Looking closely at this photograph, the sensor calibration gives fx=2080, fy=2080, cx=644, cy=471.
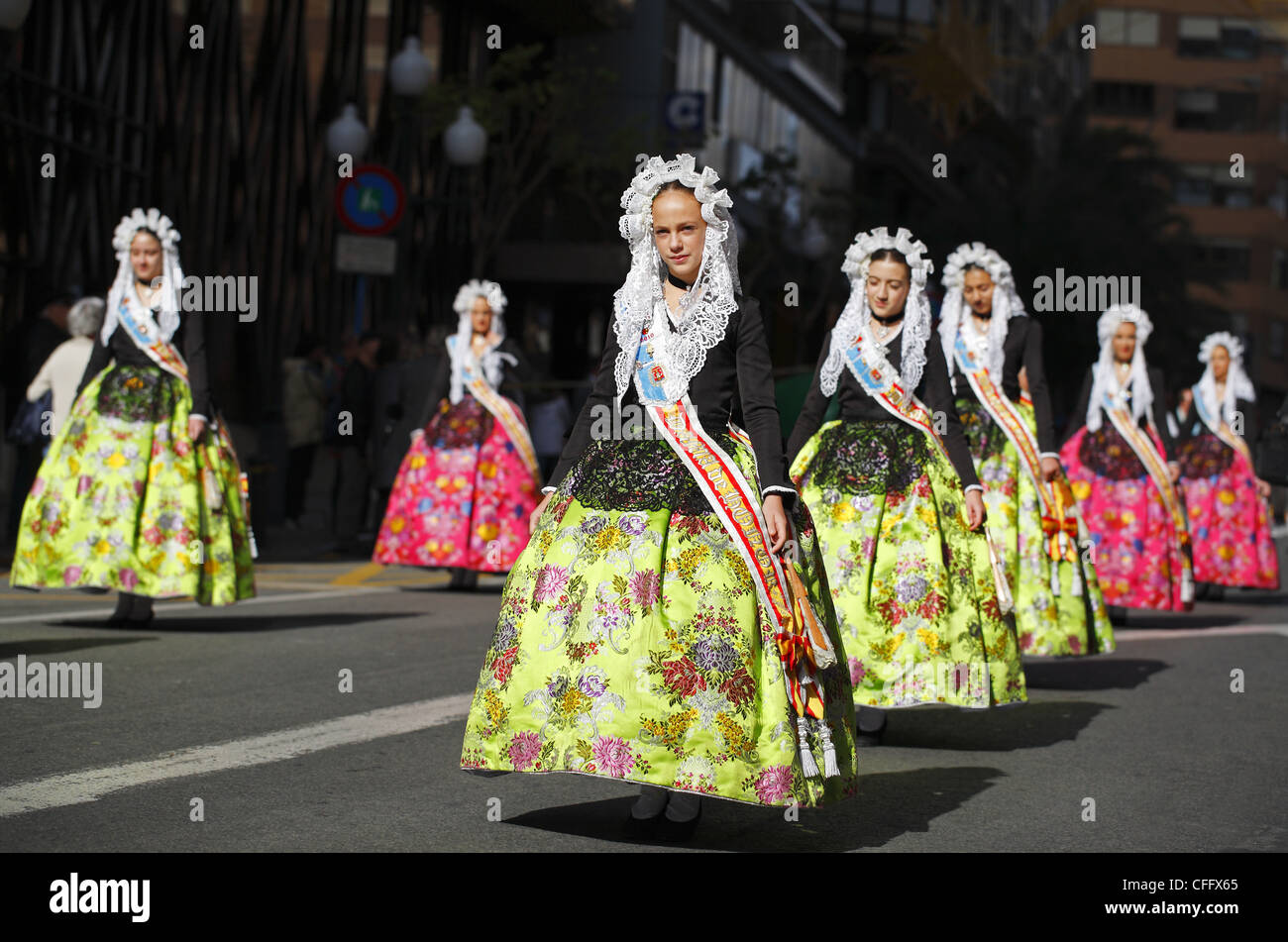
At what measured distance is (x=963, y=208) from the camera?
150ft

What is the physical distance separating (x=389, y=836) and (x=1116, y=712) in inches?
170

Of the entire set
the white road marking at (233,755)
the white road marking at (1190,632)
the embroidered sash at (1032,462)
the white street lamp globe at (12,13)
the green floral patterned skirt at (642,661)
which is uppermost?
the white street lamp globe at (12,13)

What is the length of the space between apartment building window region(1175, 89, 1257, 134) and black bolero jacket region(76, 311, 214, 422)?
8887 centimetres

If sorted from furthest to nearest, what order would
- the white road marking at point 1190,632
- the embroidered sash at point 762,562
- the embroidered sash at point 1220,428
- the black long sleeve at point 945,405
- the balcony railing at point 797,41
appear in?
the balcony railing at point 797,41 < the embroidered sash at point 1220,428 < the white road marking at point 1190,632 < the black long sleeve at point 945,405 < the embroidered sash at point 762,562

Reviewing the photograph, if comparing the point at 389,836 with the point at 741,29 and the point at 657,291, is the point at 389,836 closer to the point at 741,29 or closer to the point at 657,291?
the point at 657,291

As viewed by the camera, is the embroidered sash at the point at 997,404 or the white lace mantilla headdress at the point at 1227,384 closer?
the embroidered sash at the point at 997,404

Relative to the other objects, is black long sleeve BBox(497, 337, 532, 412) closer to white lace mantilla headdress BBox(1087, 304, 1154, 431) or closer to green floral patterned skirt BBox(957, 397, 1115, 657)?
white lace mantilla headdress BBox(1087, 304, 1154, 431)

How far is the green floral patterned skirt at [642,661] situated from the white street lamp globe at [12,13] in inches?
347

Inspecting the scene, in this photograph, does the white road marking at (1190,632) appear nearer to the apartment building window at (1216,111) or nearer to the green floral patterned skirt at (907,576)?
the green floral patterned skirt at (907,576)

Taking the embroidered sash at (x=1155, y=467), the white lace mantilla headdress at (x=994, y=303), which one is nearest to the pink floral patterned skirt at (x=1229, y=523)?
the embroidered sash at (x=1155, y=467)

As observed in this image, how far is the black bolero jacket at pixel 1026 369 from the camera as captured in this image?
10.1 m

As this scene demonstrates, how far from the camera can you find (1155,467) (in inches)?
527

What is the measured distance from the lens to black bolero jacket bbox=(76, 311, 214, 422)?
33.5ft

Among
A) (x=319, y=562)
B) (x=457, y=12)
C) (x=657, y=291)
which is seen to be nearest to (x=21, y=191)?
(x=319, y=562)
